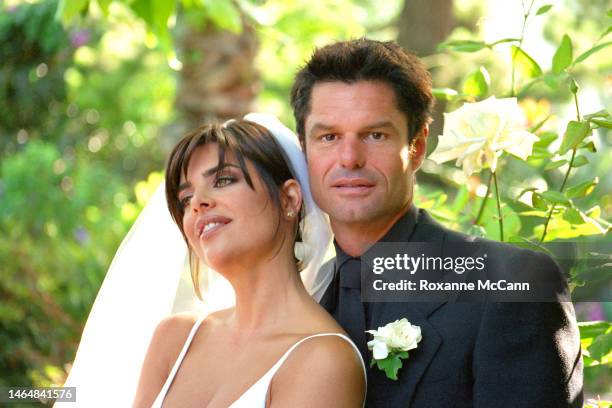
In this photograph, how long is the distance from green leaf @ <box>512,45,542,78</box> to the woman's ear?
2.83 ft

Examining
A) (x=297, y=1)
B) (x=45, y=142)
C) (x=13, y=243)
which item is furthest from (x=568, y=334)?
(x=45, y=142)

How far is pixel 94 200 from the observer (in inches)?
384

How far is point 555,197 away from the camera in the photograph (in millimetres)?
2734

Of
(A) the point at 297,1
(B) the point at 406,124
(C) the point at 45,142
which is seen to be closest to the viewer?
(B) the point at 406,124

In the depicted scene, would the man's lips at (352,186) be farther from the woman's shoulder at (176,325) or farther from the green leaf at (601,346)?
the green leaf at (601,346)

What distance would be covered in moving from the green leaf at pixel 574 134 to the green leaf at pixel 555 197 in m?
0.15

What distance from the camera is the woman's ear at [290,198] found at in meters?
2.75

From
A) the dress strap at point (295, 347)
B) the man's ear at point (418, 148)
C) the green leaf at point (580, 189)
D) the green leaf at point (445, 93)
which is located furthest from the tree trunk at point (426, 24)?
the dress strap at point (295, 347)

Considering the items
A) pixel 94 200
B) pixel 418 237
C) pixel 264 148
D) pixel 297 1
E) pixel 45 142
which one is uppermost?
pixel 297 1

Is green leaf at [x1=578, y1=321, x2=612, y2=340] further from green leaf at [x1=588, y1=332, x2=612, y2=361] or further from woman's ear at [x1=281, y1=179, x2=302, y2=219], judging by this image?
woman's ear at [x1=281, y1=179, x2=302, y2=219]

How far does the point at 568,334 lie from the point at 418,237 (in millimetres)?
532

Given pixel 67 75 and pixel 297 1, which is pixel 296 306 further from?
pixel 67 75

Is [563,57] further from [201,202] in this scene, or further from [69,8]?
[69,8]

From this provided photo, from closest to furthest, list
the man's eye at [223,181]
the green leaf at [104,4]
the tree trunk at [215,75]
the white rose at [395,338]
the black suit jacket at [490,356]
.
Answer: the black suit jacket at [490,356], the white rose at [395,338], the man's eye at [223,181], the green leaf at [104,4], the tree trunk at [215,75]
